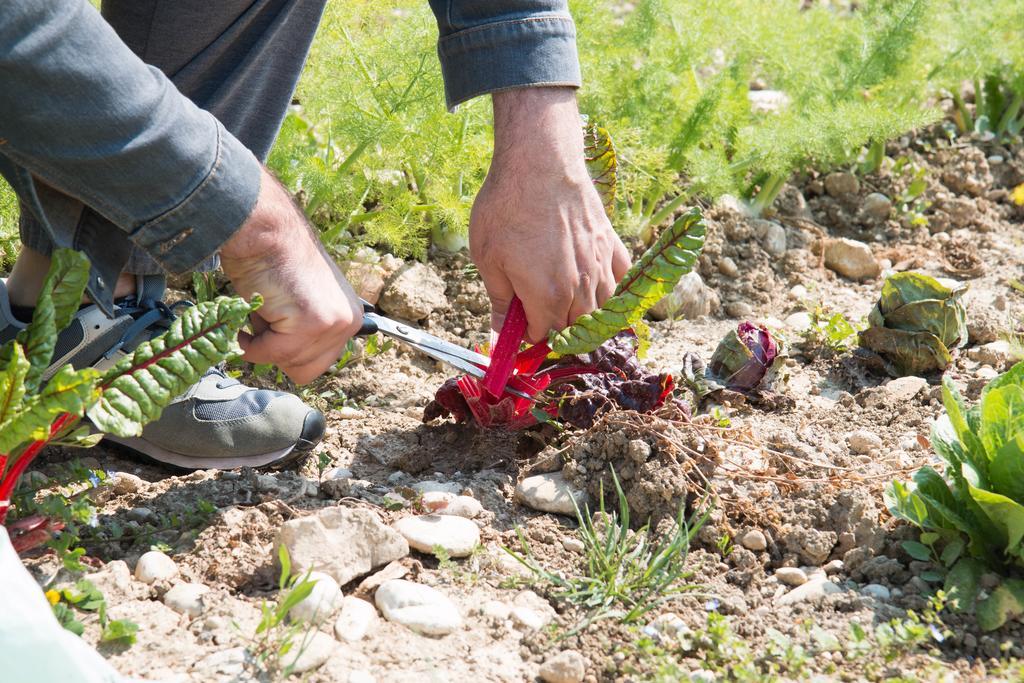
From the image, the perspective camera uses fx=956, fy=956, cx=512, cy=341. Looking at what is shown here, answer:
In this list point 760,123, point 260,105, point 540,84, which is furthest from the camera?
point 760,123

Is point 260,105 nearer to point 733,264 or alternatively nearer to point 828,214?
point 733,264

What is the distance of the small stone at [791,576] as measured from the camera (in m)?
1.83

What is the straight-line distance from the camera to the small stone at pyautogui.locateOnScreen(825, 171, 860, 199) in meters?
3.94

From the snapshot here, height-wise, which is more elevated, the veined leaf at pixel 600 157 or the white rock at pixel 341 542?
the veined leaf at pixel 600 157

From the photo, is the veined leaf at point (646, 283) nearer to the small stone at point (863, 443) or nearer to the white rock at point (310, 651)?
the small stone at point (863, 443)

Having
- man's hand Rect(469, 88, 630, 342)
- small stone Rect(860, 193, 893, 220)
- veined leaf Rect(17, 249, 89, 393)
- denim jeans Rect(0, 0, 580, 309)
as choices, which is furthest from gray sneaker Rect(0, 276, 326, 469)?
small stone Rect(860, 193, 893, 220)

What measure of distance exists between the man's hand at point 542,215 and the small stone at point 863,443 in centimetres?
75

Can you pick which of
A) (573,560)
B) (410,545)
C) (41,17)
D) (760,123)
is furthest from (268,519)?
(760,123)

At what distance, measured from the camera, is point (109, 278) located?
2.05 m

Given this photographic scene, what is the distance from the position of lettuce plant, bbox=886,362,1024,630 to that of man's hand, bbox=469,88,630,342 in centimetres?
74

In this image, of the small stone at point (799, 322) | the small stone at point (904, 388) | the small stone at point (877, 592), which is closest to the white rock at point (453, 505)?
the small stone at point (877, 592)

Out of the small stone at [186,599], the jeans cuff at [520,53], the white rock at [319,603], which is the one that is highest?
the jeans cuff at [520,53]

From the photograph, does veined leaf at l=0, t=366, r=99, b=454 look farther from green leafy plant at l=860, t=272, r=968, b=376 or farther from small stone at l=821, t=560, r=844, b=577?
green leafy plant at l=860, t=272, r=968, b=376

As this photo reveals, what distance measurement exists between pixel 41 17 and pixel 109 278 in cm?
68
